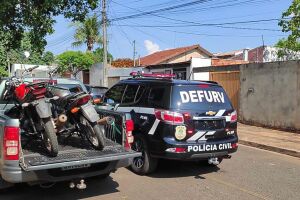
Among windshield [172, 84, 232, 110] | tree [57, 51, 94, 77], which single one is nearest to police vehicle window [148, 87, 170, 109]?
windshield [172, 84, 232, 110]

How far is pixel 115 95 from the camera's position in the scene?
8.92 m

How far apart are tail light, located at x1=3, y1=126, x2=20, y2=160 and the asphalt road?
48.2 inches

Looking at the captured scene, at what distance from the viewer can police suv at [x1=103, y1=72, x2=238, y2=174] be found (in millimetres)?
7098

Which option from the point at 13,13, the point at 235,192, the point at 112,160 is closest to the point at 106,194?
the point at 112,160

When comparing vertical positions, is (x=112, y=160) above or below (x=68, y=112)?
below

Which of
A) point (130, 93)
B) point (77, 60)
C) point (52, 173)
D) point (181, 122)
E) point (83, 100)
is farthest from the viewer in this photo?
point (77, 60)

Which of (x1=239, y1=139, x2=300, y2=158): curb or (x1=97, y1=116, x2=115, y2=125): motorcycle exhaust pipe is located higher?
(x1=97, y1=116, x2=115, y2=125): motorcycle exhaust pipe

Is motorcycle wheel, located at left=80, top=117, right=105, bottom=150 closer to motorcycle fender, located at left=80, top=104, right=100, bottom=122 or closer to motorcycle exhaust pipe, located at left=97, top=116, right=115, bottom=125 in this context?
motorcycle fender, located at left=80, top=104, right=100, bottom=122

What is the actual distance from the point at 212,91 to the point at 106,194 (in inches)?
109

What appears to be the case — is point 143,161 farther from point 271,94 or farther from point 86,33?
point 86,33

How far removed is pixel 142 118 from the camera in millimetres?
7645

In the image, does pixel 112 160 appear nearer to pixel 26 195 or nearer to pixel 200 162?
pixel 26 195

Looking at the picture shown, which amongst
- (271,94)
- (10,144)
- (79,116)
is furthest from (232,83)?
(10,144)

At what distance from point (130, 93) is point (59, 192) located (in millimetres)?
2729
